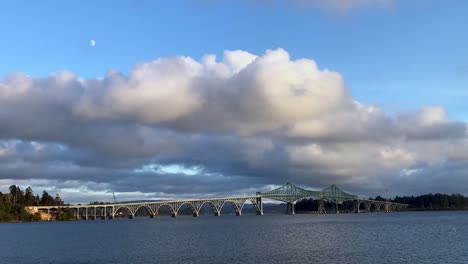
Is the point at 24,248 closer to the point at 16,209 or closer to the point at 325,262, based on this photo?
the point at 325,262

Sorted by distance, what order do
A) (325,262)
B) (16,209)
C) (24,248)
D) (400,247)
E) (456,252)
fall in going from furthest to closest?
(16,209), (24,248), (400,247), (456,252), (325,262)

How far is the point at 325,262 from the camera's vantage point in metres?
48.7

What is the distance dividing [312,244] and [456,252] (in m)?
17.6

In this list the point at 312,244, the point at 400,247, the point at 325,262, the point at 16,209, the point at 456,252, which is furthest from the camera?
the point at 16,209

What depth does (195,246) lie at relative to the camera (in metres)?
67.9

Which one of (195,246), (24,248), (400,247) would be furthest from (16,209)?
(400,247)

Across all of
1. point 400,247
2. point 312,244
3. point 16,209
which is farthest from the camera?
point 16,209

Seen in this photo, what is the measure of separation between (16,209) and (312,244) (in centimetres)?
15832

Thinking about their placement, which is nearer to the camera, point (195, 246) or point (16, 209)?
point (195, 246)

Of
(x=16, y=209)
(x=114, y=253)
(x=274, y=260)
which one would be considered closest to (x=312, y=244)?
(x=274, y=260)

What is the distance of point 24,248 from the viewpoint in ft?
243

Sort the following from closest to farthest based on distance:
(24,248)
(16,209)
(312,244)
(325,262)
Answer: (325,262) → (312,244) → (24,248) → (16,209)

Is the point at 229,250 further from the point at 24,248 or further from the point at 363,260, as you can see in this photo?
the point at 24,248

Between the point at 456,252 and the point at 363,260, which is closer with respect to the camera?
the point at 363,260
